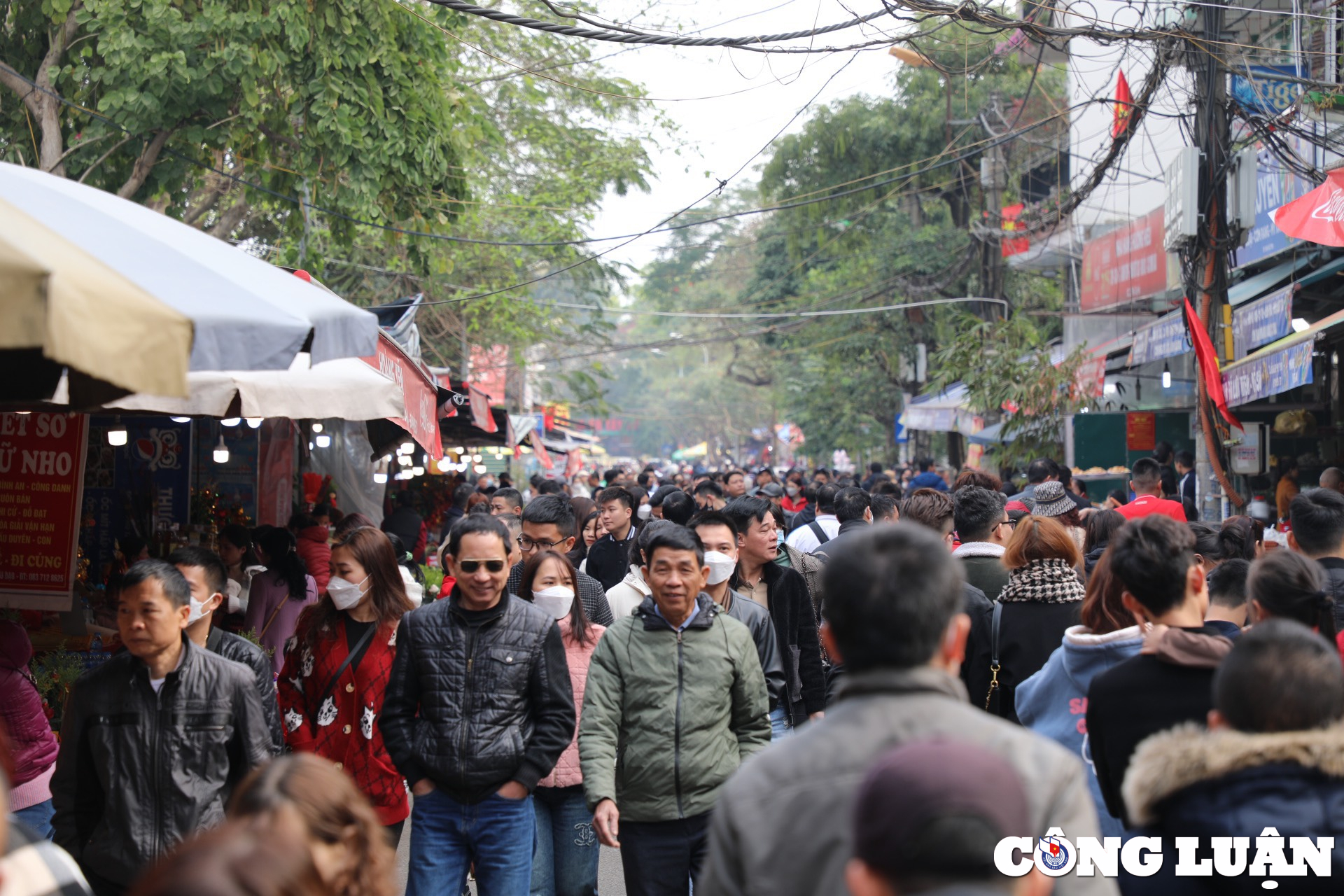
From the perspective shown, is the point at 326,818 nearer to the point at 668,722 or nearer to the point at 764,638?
the point at 668,722

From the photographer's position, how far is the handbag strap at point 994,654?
200 inches

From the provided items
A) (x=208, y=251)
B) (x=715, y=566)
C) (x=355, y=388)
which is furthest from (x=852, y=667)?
(x=355, y=388)

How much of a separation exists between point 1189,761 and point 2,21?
11.4 m

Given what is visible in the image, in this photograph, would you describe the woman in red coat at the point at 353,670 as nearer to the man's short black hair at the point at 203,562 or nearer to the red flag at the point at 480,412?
the man's short black hair at the point at 203,562

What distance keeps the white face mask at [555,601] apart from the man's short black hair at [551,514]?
118 centimetres

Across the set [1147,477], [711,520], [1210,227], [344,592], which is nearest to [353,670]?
[344,592]

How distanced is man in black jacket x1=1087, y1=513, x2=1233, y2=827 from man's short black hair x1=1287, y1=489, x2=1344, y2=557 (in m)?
1.60

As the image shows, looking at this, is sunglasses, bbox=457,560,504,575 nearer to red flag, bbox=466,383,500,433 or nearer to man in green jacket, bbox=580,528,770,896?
man in green jacket, bbox=580,528,770,896

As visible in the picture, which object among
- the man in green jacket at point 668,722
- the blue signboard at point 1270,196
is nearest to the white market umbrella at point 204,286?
the man in green jacket at point 668,722

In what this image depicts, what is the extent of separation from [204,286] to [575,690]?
2.15 m

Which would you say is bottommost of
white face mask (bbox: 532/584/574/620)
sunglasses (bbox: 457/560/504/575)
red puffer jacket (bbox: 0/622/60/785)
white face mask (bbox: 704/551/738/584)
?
red puffer jacket (bbox: 0/622/60/785)

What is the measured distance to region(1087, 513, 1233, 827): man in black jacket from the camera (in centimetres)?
320

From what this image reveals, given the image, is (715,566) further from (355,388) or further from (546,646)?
(355,388)

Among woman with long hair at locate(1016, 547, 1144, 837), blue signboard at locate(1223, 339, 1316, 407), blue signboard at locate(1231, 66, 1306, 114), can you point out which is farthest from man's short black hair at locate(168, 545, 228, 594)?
blue signboard at locate(1231, 66, 1306, 114)
